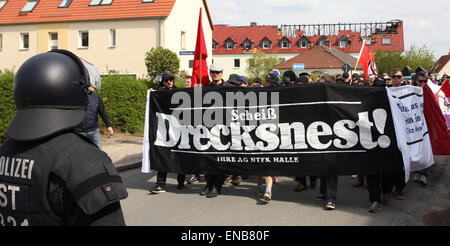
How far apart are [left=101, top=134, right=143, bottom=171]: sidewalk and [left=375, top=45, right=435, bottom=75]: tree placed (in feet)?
167

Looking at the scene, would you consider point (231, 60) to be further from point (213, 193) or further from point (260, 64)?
point (213, 193)

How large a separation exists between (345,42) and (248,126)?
80317 millimetres

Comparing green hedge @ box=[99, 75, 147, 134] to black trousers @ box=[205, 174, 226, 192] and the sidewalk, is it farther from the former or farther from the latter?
black trousers @ box=[205, 174, 226, 192]

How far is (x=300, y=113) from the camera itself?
6.63m

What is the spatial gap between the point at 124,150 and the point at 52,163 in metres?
10.6

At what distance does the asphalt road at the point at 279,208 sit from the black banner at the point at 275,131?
1.75 ft

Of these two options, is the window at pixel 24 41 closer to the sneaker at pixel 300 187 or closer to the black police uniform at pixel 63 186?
the sneaker at pixel 300 187

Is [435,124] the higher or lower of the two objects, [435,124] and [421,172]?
the higher

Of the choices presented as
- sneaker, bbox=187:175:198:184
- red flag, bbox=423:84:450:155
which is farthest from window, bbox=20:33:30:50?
red flag, bbox=423:84:450:155

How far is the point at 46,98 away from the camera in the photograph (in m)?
1.84

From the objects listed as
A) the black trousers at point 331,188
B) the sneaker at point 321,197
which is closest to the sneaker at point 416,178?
the sneaker at point 321,197

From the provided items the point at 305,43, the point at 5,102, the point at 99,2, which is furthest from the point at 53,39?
the point at 305,43
